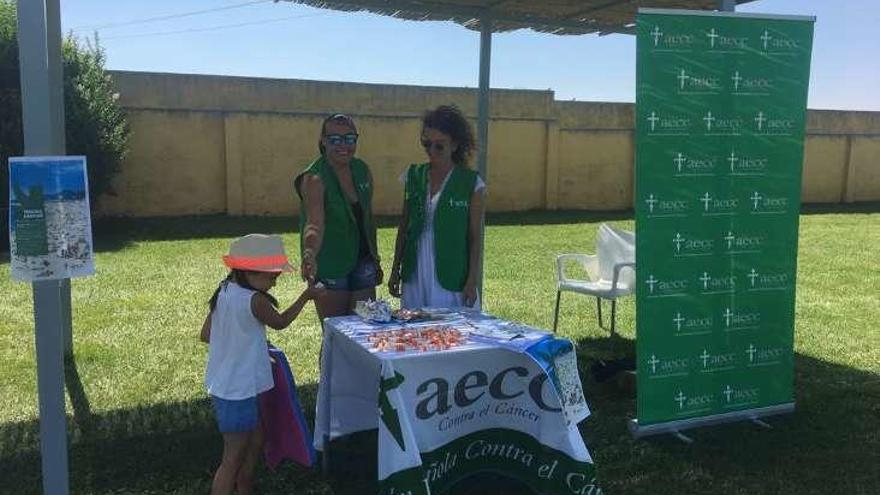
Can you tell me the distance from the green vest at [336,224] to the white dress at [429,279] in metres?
0.30

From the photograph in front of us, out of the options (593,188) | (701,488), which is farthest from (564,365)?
(593,188)

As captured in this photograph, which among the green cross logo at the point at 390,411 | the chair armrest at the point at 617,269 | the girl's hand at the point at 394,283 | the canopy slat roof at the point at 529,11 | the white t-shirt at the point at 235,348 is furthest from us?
the chair armrest at the point at 617,269

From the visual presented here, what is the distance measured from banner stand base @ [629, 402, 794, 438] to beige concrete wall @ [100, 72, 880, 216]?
13.4 meters

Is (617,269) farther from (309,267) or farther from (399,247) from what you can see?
(309,267)

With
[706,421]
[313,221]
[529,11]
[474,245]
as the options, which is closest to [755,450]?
[706,421]

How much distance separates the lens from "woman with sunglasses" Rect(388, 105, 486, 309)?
3619mm

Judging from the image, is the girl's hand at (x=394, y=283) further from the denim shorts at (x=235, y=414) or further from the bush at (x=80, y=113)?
the bush at (x=80, y=113)

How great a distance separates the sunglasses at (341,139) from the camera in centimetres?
356

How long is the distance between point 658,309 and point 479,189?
121cm

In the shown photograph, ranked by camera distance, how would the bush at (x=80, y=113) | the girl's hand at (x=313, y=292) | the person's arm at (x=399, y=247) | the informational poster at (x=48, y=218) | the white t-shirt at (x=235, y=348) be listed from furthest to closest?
the bush at (x=80, y=113) < the person's arm at (x=399, y=247) < the girl's hand at (x=313, y=292) < the white t-shirt at (x=235, y=348) < the informational poster at (x=48, y=218)

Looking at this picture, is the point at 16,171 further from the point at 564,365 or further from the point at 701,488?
the point at 701,488

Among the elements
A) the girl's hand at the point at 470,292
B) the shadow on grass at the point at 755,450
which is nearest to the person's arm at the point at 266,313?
the girl's hand at the point at 470,292

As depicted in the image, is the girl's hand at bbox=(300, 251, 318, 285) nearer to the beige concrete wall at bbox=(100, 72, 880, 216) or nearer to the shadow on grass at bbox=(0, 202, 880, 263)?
the shadow on grass at bbox=(0, 202, 880, 263)

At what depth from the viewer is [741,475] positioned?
142 inches
